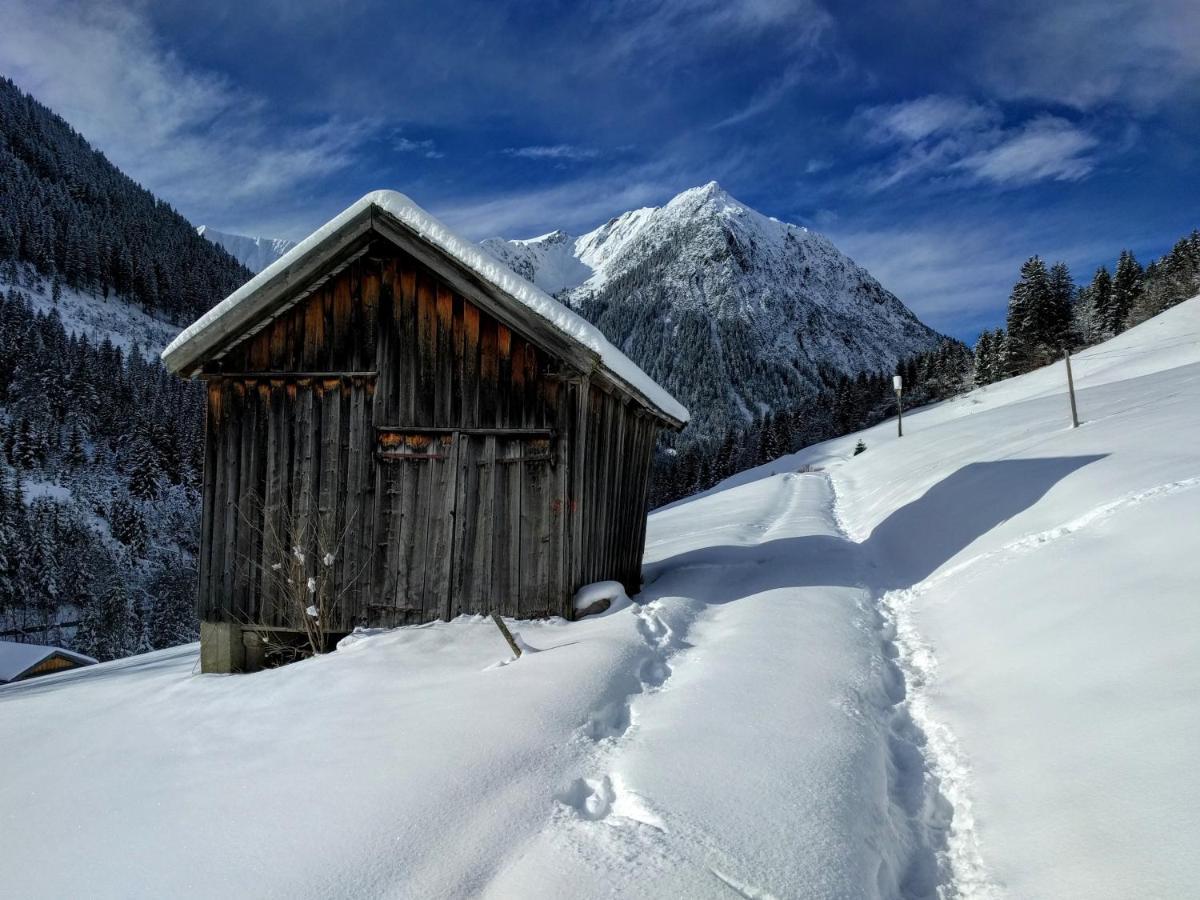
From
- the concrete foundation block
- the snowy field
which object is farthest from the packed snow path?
the concrete foundation block

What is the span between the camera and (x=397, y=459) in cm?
773

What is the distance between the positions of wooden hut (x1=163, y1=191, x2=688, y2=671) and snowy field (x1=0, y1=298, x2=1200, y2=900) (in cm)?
92

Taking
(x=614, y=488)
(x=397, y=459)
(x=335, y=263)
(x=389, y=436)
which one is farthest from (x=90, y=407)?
(x=614, y=488)

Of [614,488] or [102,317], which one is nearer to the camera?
[614,488]

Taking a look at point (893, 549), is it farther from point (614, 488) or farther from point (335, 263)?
point (335, 263)

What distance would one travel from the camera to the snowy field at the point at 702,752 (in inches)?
118

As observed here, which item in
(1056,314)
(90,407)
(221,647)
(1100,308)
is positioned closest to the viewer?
(221,647)

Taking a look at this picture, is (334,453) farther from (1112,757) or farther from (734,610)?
(1112,757)

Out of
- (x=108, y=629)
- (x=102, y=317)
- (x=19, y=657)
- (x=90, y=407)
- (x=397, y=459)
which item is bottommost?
(x=108, y=629)

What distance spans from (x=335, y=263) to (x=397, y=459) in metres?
2.48

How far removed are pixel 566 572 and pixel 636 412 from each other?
329 cm

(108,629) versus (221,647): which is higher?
(221,647)

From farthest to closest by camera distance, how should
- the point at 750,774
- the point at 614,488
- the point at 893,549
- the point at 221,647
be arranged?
1. the point at 893,549
2. the point at 614,488
3. the point at 221,647
4. the point at 750,774

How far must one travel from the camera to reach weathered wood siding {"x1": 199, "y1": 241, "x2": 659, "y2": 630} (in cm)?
754
